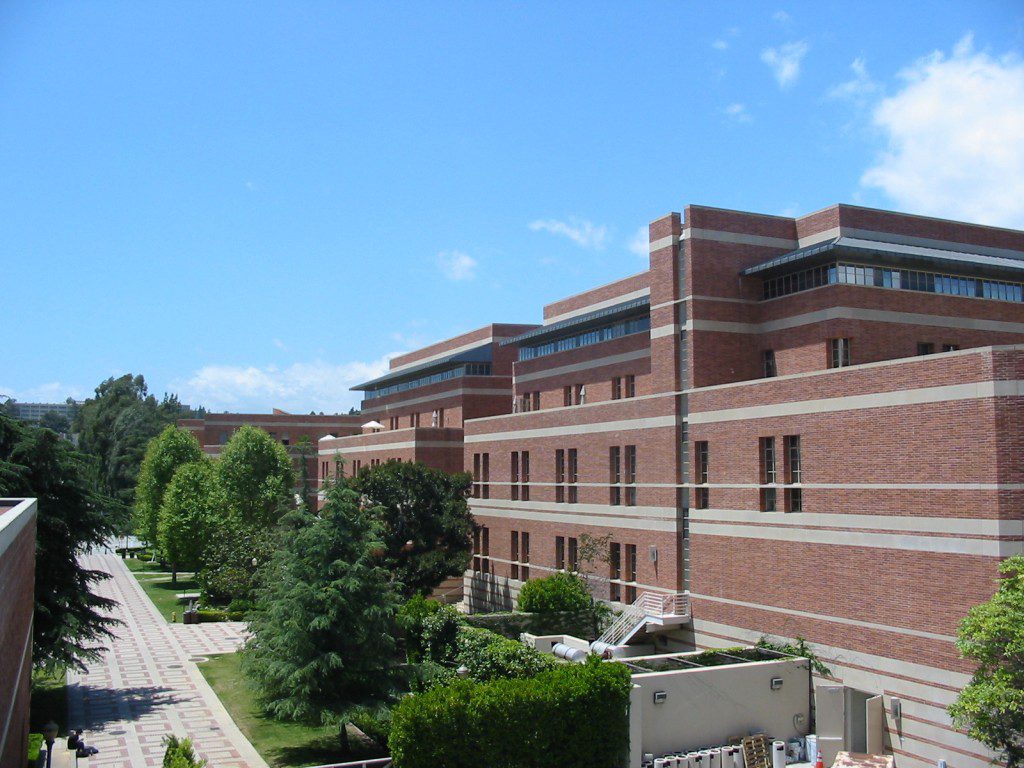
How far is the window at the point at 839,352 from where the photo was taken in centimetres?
3256

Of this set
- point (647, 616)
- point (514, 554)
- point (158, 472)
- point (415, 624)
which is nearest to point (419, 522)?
point (514, 554)

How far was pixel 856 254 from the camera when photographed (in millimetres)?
32219

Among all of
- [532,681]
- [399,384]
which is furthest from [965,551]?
[399,384]

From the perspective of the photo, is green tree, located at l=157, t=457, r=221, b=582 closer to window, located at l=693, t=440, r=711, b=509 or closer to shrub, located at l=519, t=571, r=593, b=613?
shrub, located at l=519, t=571, r=593, b=613

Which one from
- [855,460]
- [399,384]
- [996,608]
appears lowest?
[996,608]

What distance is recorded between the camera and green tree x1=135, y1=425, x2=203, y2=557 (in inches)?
2832

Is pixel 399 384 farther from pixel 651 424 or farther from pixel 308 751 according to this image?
pixel 308 751

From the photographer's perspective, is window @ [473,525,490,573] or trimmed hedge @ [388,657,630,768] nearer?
trimmed hedge @ [388,657,630,768]

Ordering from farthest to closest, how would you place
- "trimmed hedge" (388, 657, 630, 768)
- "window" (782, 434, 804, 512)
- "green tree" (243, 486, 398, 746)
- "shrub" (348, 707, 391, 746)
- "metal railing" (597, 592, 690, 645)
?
"metal railing" (597, 592, 690, 645) → "window" (782, 434, 804, 512) → "shrub" (348, 707, 391, 746) → "green tree" (243, 486, 398, 746) → "trimmed hedge" (388, 657, 630, 768)

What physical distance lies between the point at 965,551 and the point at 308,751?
737 inches

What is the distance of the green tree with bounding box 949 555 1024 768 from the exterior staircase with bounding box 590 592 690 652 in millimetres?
12978

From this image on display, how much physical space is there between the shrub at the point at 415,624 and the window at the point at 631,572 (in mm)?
8154

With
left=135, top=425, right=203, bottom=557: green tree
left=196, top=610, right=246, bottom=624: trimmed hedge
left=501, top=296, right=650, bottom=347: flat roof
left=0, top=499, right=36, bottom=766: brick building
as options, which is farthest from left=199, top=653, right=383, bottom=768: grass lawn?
left=135, top=425, right=203, bottom=557: green tree

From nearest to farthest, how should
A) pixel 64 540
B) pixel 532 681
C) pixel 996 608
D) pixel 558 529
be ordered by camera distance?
1. pixel 996 608
2. pixel 532 681
3. pixel 64 540
4. pixel 558 529
